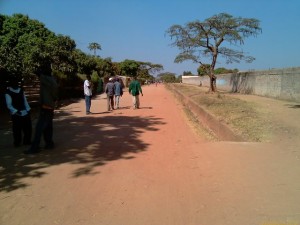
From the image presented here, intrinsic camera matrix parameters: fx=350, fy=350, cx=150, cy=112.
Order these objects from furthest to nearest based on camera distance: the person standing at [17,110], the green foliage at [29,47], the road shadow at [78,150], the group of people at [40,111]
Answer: the green foliage at [29,47] → the person standing at [17,110] → the group of people at [40,111] → the road shadow at [78,150]

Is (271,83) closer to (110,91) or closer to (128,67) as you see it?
(110,91)

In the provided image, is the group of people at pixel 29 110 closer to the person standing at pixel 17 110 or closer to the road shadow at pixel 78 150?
the person standing at pixel 17 110

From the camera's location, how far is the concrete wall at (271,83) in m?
17.3

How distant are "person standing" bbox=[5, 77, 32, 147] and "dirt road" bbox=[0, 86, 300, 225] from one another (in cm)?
43

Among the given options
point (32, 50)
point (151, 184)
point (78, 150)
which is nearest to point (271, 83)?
point (32, 50)

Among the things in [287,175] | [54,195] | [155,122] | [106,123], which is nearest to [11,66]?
[106,123]

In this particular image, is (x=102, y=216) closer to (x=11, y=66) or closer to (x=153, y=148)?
(x=153, y=148)

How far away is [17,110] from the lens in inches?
292

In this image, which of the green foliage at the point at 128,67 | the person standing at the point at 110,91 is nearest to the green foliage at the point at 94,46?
the green foliage at the point at 128,67

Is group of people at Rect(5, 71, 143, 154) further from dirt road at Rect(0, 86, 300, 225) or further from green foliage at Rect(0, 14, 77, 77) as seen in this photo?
green foliage at Rect(0, 14, 77, 77)

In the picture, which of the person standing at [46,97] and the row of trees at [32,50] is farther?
the row of trees at [32,50]

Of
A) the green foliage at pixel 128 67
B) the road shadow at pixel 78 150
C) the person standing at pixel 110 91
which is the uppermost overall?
the green foliage at pixel 128 67

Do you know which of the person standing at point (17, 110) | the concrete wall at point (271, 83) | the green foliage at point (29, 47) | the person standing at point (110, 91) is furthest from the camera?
the concrete wall at point (271, 83)

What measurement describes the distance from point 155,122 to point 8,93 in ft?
18.2
